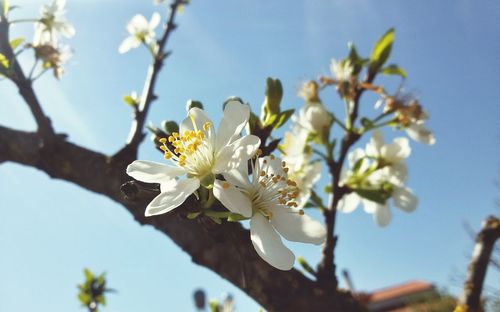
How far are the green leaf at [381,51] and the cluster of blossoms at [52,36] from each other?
112 cm

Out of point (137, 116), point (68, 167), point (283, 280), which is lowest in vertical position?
point (283, 280)

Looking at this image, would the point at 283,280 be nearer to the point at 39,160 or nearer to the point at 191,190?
the point at 191,190

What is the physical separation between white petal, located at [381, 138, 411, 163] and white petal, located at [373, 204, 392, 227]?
0.17 metres

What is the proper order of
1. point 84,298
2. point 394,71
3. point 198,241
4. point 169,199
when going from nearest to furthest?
point 169,199, point 198,241, point 394,71, point 84,298

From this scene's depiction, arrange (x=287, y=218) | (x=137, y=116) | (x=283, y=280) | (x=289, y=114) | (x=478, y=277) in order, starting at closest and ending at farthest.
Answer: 1. (x=287, y=218)
2. (x=289, y=114)
3. (x=283, y=280)
4. (x=478, y=277)
5. (x=137, y=116)

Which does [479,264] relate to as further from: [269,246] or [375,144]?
[269,246]

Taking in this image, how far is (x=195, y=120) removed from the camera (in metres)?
0.69

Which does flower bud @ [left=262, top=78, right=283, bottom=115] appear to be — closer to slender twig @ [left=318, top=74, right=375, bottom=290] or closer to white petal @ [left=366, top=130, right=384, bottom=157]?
slender twig @ [left=318, top=74, right=375, bottom=290]

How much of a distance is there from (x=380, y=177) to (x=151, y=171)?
1.00m

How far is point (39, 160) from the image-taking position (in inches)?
48.4

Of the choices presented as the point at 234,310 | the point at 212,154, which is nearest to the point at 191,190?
the point at 212,154

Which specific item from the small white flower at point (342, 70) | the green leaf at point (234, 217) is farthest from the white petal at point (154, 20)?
the green leaf at point (234, 217)

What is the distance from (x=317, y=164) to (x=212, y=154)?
2.39 feet

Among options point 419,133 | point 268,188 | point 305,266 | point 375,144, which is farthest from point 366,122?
point 268,188
